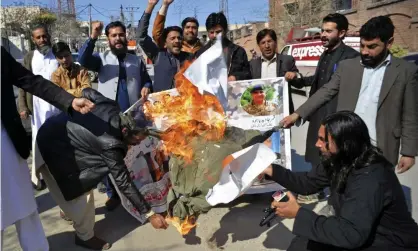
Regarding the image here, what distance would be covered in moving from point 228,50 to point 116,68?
4.25 ft

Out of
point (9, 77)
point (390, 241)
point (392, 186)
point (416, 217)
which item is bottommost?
point (416, 217)

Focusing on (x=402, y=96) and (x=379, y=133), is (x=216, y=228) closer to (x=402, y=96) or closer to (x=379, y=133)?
(x=379, y=133)

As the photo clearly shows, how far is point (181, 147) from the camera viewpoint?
126 inches

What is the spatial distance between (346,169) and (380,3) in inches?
726

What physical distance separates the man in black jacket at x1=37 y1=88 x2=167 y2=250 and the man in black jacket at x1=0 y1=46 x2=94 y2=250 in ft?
0.91

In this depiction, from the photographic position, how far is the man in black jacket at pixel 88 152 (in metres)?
2.62

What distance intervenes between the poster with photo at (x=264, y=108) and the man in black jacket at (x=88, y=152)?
1327 mm

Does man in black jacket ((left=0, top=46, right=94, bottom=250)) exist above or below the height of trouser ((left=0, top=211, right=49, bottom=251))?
above

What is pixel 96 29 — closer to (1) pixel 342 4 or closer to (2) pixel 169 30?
(2) pixel 169 30

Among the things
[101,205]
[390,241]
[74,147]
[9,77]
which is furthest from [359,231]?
[101,205]

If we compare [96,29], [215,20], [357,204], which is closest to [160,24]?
[215,20]

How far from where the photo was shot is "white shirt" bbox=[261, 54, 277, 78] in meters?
4.17

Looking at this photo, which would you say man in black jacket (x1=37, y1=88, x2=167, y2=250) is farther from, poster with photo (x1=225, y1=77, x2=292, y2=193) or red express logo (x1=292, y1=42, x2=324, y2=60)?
red express logo (x1=292, y1=42, x2=324, y2=60)

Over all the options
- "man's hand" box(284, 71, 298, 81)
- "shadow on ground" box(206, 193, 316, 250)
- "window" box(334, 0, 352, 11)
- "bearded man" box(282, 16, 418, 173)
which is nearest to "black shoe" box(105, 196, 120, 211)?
"shadow on ground" box(206, 193, 316, 250)
